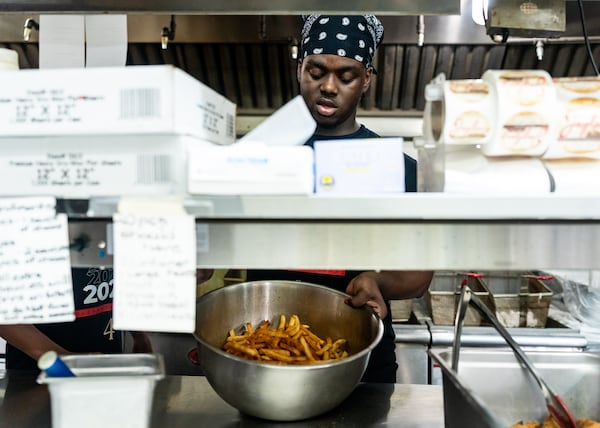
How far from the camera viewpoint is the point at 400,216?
2.40ft

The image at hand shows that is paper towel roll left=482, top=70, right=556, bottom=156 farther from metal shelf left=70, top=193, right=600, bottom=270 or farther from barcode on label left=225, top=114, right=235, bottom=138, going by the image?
barcode on label left=225, top=114, right=235, bottom=138

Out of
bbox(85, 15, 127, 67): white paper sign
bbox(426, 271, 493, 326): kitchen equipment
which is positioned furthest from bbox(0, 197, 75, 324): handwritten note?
bbox(426, 271, 493, 326): kitchen equipment

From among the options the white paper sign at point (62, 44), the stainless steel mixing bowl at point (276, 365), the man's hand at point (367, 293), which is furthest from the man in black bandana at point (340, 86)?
the white paper sign at point (62, 44)

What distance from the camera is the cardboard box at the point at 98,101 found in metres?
0.69

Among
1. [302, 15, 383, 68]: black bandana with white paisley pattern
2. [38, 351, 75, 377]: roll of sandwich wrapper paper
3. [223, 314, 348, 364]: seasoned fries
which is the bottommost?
[223, 314, 348, 364]: seasoned fries

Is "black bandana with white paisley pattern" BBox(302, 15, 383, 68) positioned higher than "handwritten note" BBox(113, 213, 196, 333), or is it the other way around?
"black bandana with white paisley pattern" BBox(302, 15, 383, 68)

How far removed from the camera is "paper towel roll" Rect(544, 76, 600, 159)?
0.74 m

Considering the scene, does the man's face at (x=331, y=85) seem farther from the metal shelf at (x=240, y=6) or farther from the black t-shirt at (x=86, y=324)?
the black t-shirt at (x=86, y=324)

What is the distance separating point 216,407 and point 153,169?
63 cm

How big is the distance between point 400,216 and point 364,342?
1.64ft

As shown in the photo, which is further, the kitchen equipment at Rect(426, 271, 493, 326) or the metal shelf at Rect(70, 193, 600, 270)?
the kitchen equipment at Rect(426, 271, 493, 326)

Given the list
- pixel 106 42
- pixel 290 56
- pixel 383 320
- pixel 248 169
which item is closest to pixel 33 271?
pixel 248 169

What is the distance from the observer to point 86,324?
163cm

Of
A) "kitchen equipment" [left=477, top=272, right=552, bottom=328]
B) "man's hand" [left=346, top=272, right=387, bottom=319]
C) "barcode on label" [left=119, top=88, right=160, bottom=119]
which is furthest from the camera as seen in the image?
"kitchen equipment" [left=477, top=272, right=552, bottom=328]
